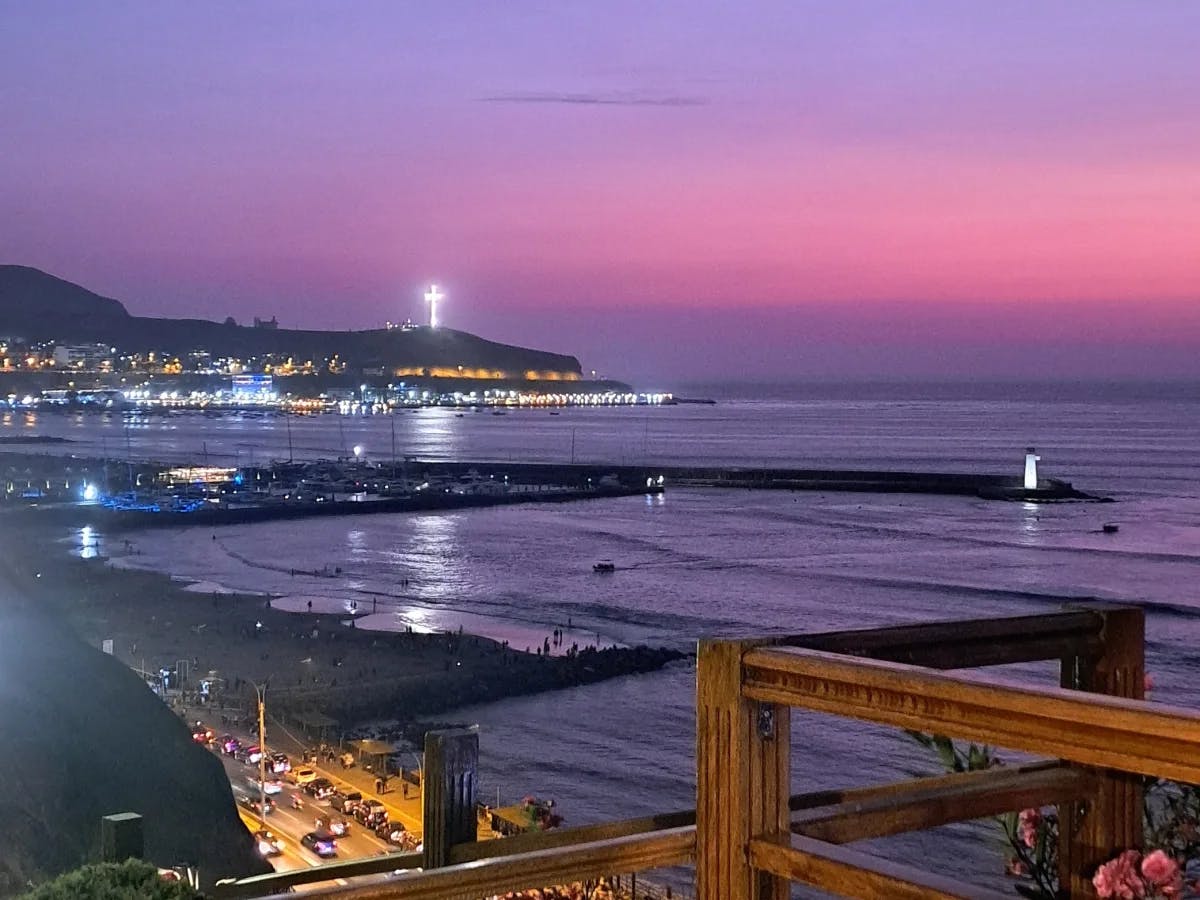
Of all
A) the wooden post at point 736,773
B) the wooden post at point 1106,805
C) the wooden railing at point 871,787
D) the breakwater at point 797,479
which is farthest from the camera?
the breakwater at point 797,479

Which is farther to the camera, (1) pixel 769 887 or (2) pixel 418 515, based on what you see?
(2) pixel 418 515

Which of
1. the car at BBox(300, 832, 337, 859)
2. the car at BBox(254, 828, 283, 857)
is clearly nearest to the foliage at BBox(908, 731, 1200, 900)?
the car at BBox(254, 828, 283, 857)

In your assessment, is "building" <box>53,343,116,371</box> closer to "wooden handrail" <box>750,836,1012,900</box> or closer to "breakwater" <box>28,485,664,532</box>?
"breakwater" <box>28,485,664,532</box>

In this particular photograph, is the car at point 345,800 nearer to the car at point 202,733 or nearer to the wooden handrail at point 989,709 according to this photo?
the car at point 202,733

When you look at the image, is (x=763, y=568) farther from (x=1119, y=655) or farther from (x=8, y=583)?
(x=1119, y=655)

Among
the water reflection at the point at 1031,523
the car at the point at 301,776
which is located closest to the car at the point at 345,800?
the car at the point at 301,776

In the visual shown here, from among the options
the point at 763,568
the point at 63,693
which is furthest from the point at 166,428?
the point at 63,693

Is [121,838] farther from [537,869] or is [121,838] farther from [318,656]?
[318,656]
